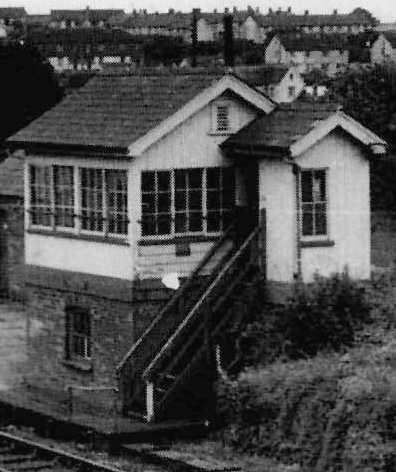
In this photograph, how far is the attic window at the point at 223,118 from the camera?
27219 millimetres

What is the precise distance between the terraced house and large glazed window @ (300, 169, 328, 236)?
2 centimetres

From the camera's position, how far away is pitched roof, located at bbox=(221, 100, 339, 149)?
26141mm

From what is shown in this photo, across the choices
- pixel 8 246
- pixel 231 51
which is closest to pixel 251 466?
pixel 231 51

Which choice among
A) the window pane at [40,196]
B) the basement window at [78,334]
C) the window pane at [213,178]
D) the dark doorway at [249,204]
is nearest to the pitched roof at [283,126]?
the window pane at [213,178]

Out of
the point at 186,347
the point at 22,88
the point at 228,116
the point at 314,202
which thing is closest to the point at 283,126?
the point at 228,116

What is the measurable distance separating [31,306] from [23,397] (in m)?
1.97

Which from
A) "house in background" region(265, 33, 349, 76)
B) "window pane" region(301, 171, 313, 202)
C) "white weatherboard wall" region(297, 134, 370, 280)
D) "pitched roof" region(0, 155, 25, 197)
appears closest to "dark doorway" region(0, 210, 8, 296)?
"pitched roof" region(0, 155, 25, 197)

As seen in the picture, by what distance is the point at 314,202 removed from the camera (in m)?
26.7

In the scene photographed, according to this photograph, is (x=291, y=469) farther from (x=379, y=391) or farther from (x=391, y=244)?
(x=391, y=244)

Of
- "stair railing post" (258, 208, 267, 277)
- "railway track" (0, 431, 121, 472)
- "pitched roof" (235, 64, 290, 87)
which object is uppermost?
"pitched roof" (235, 64, 290, 87)

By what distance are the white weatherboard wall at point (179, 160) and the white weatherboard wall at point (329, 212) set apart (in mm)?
1087

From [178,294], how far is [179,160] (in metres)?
2.33

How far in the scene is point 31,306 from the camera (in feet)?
95.7

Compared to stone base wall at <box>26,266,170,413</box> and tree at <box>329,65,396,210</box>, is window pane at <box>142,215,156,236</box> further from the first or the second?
tree at <box>329,65,396,210</box>
